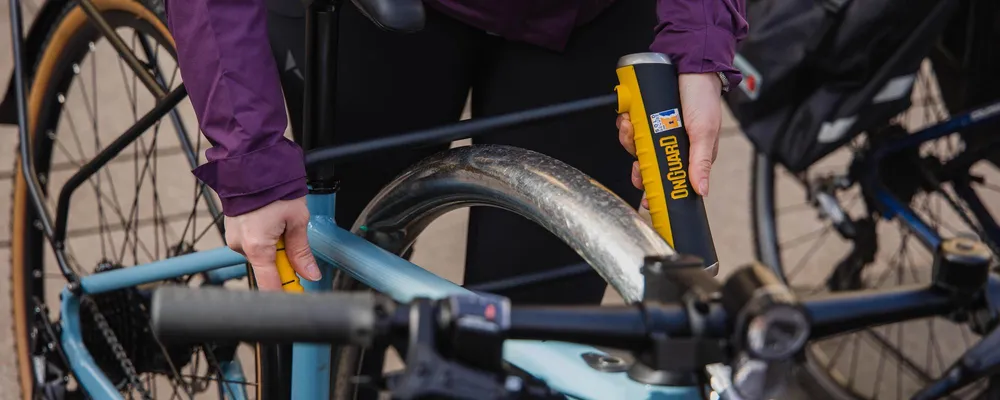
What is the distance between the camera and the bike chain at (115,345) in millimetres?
1481

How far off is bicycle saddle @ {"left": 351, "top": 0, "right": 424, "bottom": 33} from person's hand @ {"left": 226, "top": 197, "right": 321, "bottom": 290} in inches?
7.1

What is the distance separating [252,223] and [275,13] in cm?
31

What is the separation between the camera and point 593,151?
1.28 meters

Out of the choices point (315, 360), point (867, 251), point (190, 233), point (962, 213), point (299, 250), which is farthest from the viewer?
point (867, 251)

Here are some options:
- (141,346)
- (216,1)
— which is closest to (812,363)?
(141,346)

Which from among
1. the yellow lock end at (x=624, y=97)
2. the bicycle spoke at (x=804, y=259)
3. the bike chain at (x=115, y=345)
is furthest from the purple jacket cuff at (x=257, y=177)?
the bicycle spoke at (x=804, y=259)

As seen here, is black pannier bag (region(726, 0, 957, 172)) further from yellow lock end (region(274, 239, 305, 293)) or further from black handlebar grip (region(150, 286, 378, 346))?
black handlebar grip (region(150, 286, 378, 346))

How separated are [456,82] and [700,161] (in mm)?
373

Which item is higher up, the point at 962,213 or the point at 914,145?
the point at 914,145

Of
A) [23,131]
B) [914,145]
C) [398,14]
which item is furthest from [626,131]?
[914,145]

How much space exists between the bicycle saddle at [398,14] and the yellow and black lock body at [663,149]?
20cm

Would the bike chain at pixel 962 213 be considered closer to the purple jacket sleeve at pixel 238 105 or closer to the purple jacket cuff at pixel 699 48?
the purple jacket cuff at pixel 699 48

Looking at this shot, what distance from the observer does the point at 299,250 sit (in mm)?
999

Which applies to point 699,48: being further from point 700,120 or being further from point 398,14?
point 398,14
